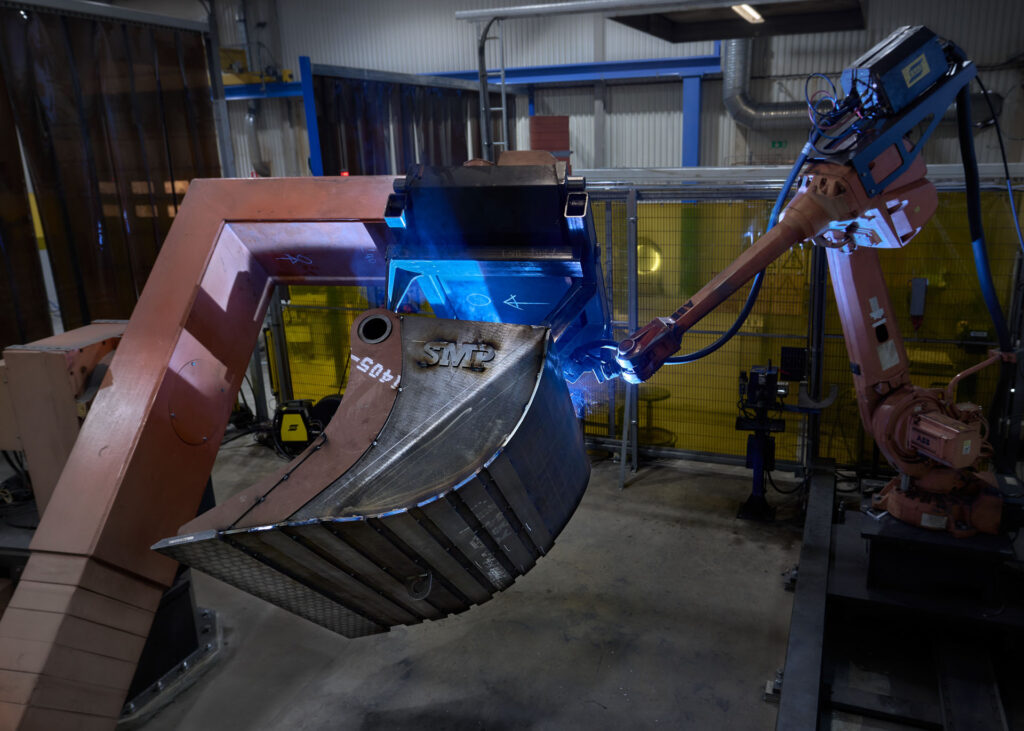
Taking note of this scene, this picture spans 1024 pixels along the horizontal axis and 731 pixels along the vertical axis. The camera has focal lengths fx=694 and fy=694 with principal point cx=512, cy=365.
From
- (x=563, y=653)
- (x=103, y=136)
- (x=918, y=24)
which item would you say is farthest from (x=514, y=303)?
(x=918, y=24)

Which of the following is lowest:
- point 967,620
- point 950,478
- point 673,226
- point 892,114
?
point 967,620

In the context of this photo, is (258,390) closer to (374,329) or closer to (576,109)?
(374,329)

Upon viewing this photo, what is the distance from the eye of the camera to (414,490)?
66.8 inches

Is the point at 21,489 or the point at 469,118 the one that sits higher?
the point at 469,118

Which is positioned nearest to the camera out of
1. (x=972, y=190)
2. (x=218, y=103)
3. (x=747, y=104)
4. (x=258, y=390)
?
(x=972, y=190)

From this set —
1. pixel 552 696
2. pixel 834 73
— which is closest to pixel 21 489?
pixel 552 696

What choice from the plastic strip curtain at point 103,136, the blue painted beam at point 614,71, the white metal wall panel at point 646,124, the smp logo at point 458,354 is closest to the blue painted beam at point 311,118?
the plastic strip curtain at point 103,136

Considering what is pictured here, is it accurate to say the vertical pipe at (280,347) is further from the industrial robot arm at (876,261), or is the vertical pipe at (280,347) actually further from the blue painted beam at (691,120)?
the blue painted beam at (691,120)

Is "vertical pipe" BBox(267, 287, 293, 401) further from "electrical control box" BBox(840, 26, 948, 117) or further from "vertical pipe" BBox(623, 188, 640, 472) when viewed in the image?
"electrical control box" BBox(840, 26, 948, 117)

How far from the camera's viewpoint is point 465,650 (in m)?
4.08

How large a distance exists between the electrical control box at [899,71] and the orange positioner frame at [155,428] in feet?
7.15

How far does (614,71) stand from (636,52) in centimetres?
75

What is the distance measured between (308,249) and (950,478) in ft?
11.9

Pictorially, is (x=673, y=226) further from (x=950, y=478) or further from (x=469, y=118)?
(x=469, y=118)
